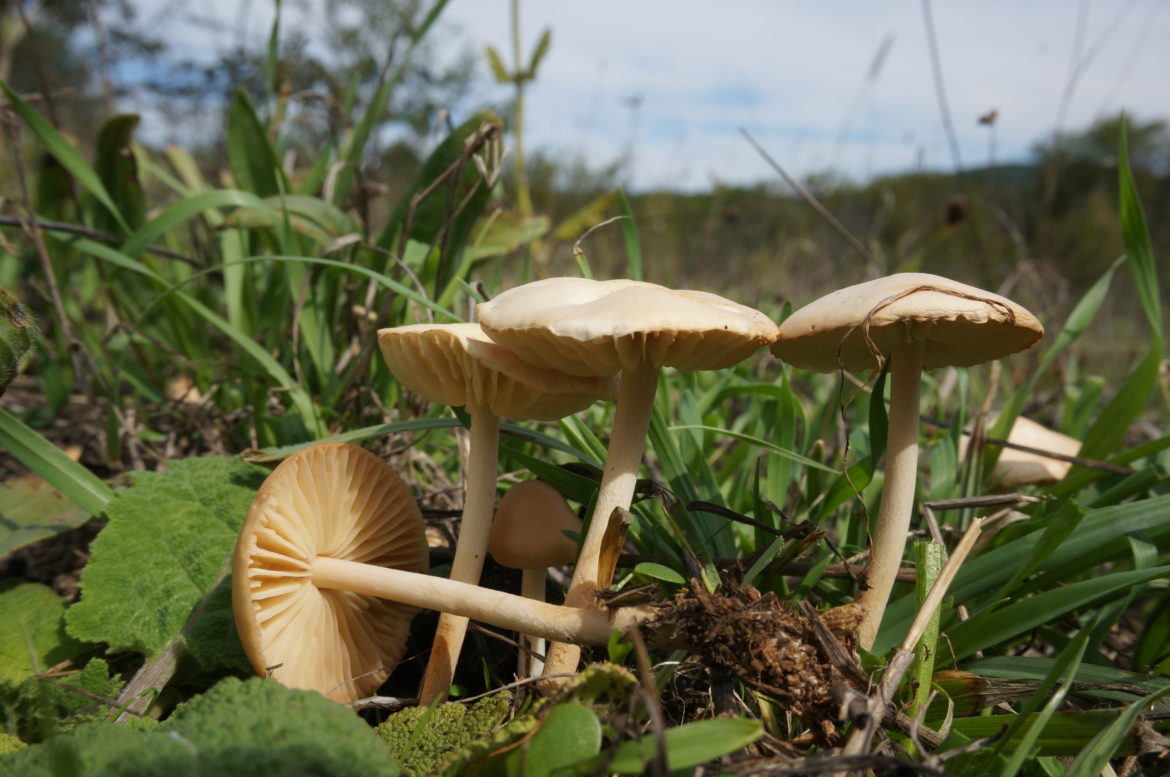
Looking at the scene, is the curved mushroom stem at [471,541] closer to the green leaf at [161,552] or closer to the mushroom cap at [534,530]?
the mushroom cap at [534,530]

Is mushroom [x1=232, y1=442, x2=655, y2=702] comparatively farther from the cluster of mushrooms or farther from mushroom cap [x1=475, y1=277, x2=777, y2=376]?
mushroom cap [x1=475, y1=277, x2=777, y2=376]

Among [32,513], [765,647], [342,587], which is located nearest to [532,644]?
[342,587]

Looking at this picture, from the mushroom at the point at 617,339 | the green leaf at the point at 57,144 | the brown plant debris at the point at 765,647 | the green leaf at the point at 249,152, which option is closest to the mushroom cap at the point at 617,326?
the mushroom at the point at 617,339

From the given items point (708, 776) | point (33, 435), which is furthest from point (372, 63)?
Answer: point (708, 776)

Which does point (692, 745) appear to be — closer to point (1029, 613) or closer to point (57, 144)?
point (1029, 613)

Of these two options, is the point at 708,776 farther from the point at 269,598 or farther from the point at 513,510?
the point at 269,598
